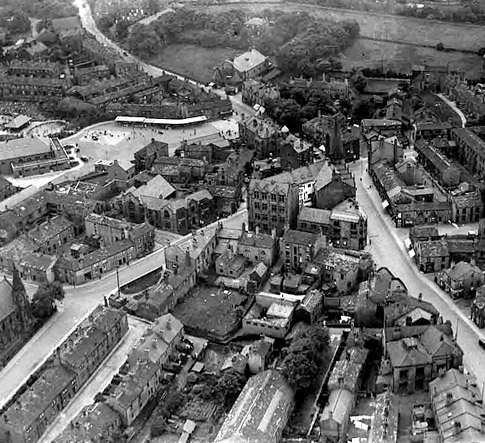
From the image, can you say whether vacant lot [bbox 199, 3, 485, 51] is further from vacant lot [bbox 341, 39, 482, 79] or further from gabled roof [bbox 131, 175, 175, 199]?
gabled roof [bbox 131, 175, 175, 199]

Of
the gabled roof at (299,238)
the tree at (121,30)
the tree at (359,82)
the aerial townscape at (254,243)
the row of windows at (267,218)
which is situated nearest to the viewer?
the aerial townscape at (254,243)

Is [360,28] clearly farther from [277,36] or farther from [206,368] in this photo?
[206,368]

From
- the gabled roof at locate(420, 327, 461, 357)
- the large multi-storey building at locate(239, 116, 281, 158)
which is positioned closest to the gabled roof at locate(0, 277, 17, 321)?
the gabled roof at locate(420, 327, 461, 357)

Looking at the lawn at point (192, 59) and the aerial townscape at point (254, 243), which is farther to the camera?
the lawn at point (192, 59)

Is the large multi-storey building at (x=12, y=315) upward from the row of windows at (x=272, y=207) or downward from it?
downward

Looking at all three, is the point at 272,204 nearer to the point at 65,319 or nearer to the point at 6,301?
the point at 65,319

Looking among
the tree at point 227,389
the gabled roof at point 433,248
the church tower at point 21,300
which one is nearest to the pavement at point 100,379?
the church tower at point 21,300

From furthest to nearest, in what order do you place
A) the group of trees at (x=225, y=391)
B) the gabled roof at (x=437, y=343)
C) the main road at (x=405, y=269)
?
the main road at (x=405, y=269)
the gabled roof at (x=437, y=343)
the group of trees at (x=225, y=391)

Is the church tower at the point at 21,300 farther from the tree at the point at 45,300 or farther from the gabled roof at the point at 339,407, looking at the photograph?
the gabled roof at the point at 339,407

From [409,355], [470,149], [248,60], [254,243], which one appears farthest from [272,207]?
[248,60]
